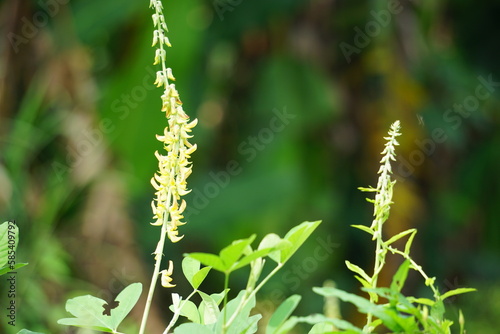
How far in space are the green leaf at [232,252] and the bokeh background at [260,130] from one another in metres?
1.22

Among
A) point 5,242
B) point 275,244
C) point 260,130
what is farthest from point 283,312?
point 260,130

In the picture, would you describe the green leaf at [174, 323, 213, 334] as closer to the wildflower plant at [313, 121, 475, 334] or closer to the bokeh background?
the wildflower plant at [313, 121, 475, 334]

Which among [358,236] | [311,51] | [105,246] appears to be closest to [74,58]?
[105,246]

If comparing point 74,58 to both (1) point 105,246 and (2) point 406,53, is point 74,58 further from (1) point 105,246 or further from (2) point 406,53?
(2) point 406,53

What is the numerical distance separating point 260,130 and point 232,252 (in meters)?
2.32

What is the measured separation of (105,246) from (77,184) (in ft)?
0.66

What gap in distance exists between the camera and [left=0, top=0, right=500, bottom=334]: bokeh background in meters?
2.15

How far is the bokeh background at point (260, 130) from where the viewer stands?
7.06 feet

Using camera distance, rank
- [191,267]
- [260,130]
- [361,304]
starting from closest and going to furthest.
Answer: [361,304], [191,267], [260,130]

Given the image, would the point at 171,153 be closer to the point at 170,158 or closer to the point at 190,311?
the point at 170,158

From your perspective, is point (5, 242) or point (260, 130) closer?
point (5, 242)

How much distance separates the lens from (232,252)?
335 millimetres

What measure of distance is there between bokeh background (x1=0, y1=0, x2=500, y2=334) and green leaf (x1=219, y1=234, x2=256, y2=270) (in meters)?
1.22

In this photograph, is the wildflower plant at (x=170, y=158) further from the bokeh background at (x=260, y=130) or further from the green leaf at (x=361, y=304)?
the bokeh background at (x=260, y=130)
